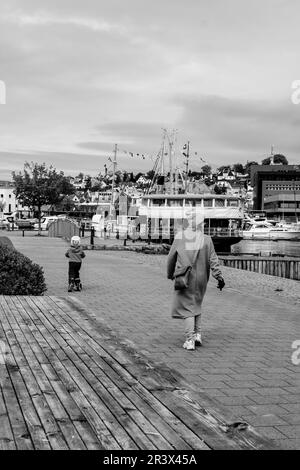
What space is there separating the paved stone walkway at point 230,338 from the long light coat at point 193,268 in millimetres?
530

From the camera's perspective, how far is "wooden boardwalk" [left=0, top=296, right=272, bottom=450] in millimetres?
3459

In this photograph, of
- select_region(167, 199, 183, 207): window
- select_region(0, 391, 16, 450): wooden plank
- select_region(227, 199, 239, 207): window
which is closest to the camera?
select_region(0, 391, 16, 450): wooden plank

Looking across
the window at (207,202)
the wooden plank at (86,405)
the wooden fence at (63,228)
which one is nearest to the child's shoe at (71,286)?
the wooden plank at (86,405)

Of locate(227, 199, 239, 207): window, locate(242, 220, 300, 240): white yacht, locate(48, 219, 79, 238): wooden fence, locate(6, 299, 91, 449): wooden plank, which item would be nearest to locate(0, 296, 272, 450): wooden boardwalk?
locate(6, 299, 91, 449): wooden plank

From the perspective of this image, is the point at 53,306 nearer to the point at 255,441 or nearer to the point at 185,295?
the point at 185,295

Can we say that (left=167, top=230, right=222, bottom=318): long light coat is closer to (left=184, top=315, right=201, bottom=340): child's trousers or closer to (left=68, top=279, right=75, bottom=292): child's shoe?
(left=184, top=315, right=201, bottom=340): child's trousers

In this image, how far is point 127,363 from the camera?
5418 millimetres

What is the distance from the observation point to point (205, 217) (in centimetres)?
4831

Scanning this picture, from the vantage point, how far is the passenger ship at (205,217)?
48356 mm

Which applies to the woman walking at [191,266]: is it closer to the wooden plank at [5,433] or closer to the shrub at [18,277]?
the wooden plank at [5,433]

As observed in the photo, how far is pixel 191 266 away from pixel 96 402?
325 centimetres

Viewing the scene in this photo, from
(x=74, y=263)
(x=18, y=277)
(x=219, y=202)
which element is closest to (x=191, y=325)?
(x=18, y=277)

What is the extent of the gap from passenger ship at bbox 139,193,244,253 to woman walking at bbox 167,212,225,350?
3967cm
